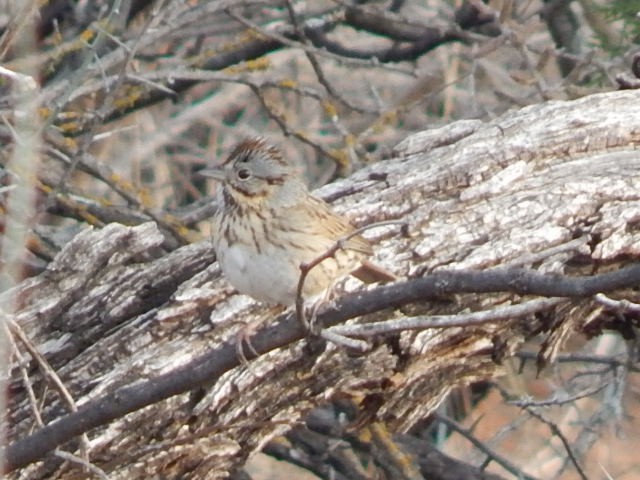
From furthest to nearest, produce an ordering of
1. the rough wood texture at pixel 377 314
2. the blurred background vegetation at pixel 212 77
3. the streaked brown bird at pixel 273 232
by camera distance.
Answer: the blurred background vegetation at pixel 212 77 → the streaked brown bird at pixel 273 232 → the rough wood texture at pixel 377 314

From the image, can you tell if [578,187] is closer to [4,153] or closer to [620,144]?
[620,144]

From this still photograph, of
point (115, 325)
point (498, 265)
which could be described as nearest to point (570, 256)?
point (498, 265)

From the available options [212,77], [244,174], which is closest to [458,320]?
[244,174]

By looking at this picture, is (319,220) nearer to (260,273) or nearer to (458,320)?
(260,273)

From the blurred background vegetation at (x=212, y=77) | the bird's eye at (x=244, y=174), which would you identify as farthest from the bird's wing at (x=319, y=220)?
the blurred background vegetation at (x=212, y=77)

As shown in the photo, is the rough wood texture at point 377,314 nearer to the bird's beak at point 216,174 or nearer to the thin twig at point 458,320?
the bird's beak at point 216,174

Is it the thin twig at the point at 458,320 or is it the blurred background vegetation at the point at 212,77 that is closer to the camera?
the thin twig at the point at 458,320

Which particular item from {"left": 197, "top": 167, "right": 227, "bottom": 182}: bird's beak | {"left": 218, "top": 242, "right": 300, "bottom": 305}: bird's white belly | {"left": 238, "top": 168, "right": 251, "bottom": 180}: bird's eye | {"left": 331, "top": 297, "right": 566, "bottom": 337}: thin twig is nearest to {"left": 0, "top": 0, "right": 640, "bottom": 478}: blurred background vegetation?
{"left": 197, "top": 167, "right": 227, "bottom": 182}: bird's beak
